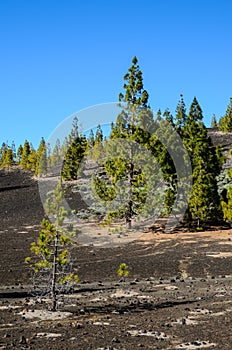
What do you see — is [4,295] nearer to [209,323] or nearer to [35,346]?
[35,346]

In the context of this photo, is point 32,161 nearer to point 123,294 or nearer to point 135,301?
point 123,294

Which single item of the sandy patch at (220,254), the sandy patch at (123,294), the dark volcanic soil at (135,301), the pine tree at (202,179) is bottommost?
the sandy patch at (123,294)

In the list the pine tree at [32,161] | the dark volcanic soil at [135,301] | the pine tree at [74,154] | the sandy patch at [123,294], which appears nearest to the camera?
the dark volcanic soil at [135,301]

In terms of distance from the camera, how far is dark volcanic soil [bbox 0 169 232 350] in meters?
12.2

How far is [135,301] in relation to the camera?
17734mm

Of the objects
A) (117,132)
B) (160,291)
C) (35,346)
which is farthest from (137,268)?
(117,132)

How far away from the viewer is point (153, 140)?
43.7 meters

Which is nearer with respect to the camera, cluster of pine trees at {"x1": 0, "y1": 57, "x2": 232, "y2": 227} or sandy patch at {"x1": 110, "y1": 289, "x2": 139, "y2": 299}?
sandy patch at {"x1": 110, "y1": 289, "x2": 139, "y2": 299}

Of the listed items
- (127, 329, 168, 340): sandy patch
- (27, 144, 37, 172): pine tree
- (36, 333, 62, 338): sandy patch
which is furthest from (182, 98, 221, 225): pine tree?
(27, 144, 37, 172): pine tree

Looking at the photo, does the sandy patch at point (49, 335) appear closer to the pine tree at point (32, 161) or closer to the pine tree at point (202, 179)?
the pine tree at point (202, 179)

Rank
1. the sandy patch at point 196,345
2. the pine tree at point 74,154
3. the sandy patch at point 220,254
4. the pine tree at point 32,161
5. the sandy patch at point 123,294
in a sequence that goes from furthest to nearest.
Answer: the pine tree at point 32,161 < the pine tree at point 74,154 < the sandy patch at point 220,254 < the sandy patch at point 123,294 < the sandy patch at point 196,345

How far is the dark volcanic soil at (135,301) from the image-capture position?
12.2 metres

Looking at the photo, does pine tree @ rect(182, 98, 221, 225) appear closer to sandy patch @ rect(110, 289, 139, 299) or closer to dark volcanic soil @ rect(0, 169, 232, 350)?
dark volcanic soil @ rect(0, 169, 232, 350)

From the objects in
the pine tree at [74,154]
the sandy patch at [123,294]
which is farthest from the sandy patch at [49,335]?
the pine tree at [74,154]
